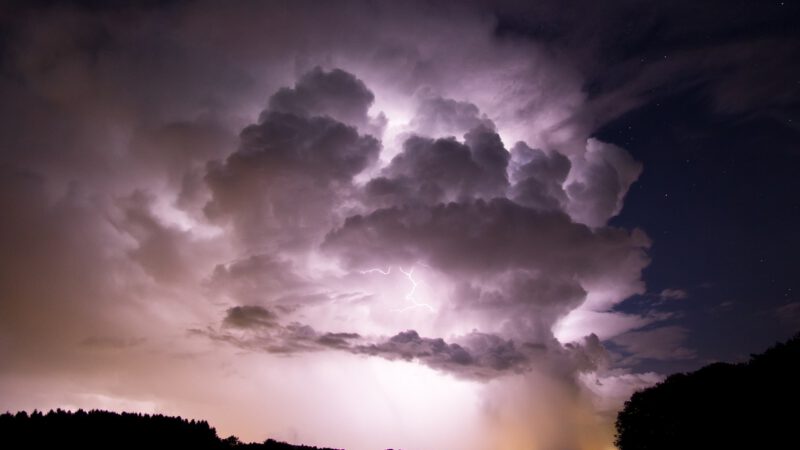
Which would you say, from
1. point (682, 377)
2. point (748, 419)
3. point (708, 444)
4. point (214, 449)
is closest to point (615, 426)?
point (682, 377)

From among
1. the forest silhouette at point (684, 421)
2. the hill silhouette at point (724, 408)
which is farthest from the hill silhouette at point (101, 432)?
the hill silhouette at point (724, 408)

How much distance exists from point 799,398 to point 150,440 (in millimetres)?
59212

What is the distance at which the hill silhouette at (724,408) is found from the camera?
45.6 metres

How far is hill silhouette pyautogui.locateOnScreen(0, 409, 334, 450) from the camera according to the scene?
125ft

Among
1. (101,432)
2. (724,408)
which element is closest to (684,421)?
(724,408)

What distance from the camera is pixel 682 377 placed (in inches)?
2502

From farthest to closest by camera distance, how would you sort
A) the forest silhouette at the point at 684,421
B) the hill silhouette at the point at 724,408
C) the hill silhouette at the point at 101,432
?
the hill silhouette at the point at 724,408, the forest silhouette at the point at 684,421, the hill silhouette at the point at 101,432

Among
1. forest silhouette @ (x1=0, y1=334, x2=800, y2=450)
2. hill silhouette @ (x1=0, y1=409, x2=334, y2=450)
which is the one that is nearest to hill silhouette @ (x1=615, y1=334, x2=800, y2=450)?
forest silhouette @ (x1=0, y1=334, x2=800, y2=450)

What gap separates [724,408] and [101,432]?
60.1m

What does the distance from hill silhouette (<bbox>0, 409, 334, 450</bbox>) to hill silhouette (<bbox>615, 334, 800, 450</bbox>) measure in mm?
51691

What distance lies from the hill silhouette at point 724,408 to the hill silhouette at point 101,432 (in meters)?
51.7

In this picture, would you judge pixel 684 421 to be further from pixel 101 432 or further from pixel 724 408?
pixel 101 432

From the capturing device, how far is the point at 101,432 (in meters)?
42.8

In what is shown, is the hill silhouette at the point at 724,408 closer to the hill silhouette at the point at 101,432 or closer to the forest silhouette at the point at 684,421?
the forest silhouette at the point at 684,421
